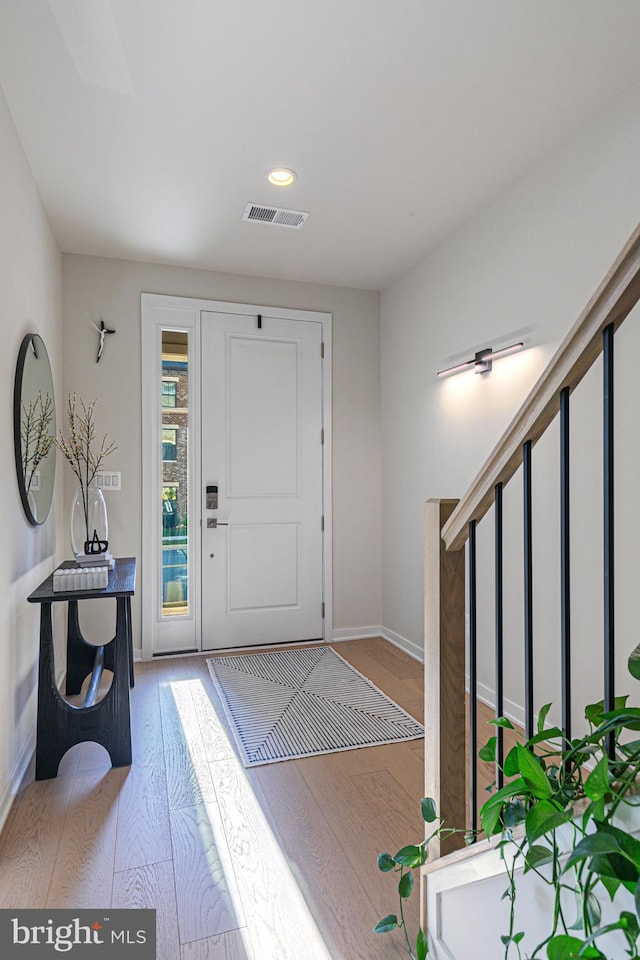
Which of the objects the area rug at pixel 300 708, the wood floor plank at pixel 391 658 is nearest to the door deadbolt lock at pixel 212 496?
the area rug at pixel 300 708

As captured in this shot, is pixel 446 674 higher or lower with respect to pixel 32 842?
higher

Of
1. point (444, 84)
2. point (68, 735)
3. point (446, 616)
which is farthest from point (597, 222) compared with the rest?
point (68, 735)

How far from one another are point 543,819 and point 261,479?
10.8 ft

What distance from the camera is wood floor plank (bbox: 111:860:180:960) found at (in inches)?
58.1

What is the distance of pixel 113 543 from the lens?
12.1 ft

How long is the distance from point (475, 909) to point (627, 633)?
132 centimetres

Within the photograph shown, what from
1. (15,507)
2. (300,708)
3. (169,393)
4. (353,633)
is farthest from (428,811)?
(169,393)

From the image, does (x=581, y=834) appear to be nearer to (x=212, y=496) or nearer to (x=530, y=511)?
(x=530, y=511)

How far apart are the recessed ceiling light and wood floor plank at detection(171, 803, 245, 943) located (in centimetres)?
272

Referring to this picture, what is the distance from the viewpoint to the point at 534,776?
3.18 feet

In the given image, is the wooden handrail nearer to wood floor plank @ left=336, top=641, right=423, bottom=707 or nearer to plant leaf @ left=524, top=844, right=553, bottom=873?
plant leaf @ left=524, top=844, right=553, bottom=873

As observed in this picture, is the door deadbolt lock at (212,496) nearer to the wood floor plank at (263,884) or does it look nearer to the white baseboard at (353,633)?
the white baseboard at (353,633)

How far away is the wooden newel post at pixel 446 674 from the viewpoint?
1393 mm

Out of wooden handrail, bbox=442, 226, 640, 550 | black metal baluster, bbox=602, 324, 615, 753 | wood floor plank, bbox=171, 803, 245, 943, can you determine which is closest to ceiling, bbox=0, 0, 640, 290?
wooden handrail, bbox=442, 226, 640, 550
